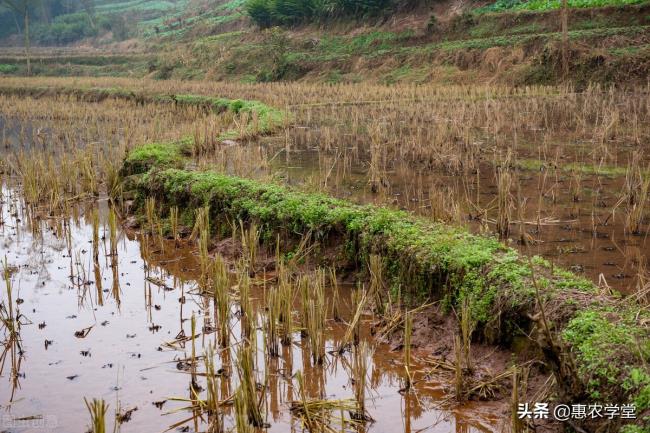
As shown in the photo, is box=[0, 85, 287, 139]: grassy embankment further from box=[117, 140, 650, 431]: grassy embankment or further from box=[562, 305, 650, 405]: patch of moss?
box=[562, 305, 650, 405]: patch of moss

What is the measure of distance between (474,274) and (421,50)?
27704 mm

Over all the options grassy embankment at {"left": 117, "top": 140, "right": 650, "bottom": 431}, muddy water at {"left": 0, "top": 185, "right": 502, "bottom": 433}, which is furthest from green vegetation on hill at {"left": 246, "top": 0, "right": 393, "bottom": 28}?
muddy water at {"left": 0, "top": 185, "right": 502, "bottom": 433}

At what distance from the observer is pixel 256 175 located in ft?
35.1

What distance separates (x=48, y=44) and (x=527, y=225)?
247 ft

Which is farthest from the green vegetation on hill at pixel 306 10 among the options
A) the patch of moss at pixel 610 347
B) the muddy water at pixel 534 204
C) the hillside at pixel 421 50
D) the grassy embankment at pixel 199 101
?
the patch of moss at pixel 610 347

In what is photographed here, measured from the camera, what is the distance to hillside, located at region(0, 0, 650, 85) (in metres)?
24.2

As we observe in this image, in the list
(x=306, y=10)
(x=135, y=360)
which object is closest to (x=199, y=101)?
(x=135, y=360)

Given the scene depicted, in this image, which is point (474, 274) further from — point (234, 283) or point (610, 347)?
point (234, 283)

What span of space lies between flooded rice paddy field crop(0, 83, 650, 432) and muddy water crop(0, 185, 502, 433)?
0.02 metres

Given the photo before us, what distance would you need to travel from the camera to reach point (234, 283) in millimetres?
7004

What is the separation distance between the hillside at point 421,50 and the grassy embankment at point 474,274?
708 inches

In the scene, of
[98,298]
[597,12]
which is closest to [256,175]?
[98,298]

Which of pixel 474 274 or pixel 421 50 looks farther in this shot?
pixel 421 50

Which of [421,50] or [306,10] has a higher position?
[306,10]
